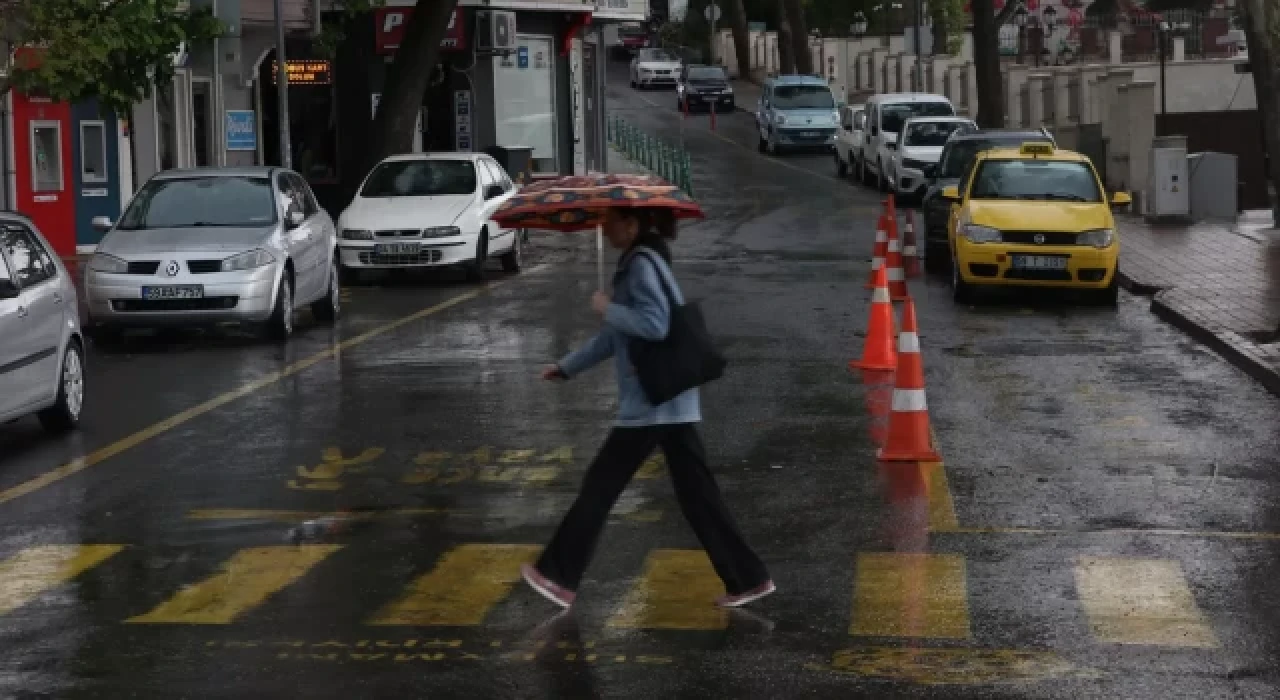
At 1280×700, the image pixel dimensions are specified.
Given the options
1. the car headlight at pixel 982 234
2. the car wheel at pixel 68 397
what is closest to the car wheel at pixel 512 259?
the car headlight at pixel 982 234

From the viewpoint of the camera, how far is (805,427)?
47.2 ft

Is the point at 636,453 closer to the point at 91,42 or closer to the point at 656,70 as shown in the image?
the point at 91,42

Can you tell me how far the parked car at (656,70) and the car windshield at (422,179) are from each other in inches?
2370

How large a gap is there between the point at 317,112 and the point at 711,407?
96.6 feet

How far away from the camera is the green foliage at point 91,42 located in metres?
20.2

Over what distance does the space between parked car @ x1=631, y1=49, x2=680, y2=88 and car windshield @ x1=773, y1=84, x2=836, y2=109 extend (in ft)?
90.2


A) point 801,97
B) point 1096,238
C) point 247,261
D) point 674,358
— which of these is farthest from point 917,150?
point 674,358

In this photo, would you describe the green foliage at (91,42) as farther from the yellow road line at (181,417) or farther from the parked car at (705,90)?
the parked car at (705,90)

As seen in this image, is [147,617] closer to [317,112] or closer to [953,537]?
[953,537]

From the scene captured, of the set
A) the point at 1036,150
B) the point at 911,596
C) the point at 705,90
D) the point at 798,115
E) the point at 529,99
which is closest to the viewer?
the point at 911,596

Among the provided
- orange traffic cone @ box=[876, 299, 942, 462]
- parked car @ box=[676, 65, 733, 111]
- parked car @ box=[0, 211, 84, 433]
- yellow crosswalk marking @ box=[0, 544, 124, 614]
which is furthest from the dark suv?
parked car @ box=[676, 65, 733, 111]

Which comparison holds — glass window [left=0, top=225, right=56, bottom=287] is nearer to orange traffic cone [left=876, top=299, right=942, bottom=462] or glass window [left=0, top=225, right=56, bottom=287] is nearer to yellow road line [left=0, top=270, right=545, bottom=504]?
yellow road line [left=0, top=270, right=545, bottom=504]

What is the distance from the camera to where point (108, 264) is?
65.8 feet

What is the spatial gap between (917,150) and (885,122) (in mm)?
3711
